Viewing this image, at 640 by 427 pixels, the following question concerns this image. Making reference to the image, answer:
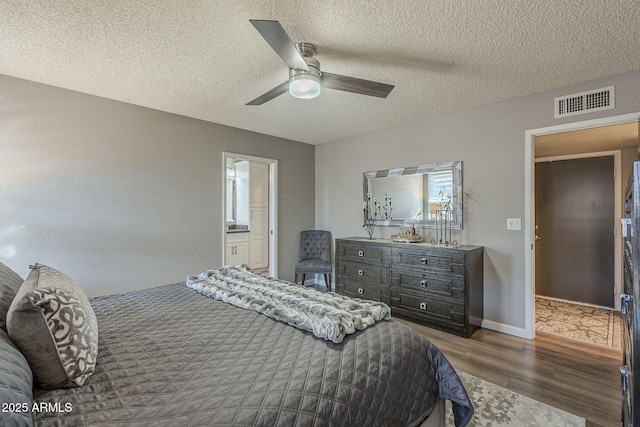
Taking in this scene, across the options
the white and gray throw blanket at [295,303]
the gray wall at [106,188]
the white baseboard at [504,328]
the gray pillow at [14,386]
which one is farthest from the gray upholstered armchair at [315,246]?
the gray pillow at [14,386]

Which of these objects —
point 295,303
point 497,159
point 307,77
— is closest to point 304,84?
point 307,77

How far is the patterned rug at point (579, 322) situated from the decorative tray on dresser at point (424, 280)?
85cm

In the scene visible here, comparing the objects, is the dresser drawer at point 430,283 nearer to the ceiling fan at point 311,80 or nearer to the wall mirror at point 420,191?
the wall mirror at point 420,191

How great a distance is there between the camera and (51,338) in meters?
1.08

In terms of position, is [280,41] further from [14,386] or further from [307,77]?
[14,386]

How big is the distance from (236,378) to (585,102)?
360 centimetres

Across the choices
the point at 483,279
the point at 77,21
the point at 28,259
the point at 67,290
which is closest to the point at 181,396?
the point at 67,290

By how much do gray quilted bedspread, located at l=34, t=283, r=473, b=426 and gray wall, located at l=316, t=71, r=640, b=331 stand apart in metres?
2.07

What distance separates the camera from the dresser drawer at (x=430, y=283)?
3088 mm

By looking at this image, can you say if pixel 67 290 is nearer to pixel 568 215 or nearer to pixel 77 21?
pixel 77 21

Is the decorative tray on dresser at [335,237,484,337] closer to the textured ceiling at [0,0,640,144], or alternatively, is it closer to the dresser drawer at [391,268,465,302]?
the dresser drawer at [391,268,465,302]

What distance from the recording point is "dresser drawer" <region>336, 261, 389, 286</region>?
147 inches

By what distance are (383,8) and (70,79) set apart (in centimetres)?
284

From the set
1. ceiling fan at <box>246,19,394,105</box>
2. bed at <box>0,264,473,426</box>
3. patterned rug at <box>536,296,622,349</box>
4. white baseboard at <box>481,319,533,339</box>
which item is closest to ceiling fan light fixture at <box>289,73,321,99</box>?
ceiling fan at <box>246,19,394,105</box>
